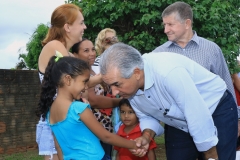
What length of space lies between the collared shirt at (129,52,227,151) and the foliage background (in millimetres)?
3841

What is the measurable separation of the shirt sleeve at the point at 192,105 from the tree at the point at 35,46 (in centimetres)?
2531

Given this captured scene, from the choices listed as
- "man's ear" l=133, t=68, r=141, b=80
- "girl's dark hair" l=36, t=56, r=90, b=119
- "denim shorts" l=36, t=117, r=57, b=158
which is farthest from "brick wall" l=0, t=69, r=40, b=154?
"man's ear" l=133, t=68, r=141, b=80

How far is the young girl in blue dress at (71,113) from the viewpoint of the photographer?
355cm

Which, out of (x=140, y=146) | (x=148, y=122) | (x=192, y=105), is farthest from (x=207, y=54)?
(x=192, y=105)

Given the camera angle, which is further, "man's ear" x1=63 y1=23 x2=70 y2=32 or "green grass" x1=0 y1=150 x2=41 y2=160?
"green grass" x1=0 y1=150 x2=41 y2=160

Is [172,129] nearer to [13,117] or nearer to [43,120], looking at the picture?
[43,120]

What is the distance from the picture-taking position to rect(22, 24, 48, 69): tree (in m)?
28.8

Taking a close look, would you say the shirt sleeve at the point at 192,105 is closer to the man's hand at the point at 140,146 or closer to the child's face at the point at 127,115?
the man's hand at the point at 140,146

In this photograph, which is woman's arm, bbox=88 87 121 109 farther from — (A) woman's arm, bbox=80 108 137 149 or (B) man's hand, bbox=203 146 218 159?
(B) man's hand, bbox=203 146 218 159

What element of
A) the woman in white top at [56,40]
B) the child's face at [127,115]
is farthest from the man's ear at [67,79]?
the child's face at [127,115]

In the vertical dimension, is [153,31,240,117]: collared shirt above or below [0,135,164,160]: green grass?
above

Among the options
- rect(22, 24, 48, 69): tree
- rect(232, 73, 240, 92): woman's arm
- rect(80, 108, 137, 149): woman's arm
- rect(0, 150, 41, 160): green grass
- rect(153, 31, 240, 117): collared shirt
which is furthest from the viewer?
→ rect(22, 24, 48, 69): tree

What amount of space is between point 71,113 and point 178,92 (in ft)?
3.04

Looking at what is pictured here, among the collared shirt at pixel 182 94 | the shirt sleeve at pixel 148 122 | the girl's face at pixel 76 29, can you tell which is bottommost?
the shirt sleeve at pixel 148 122
